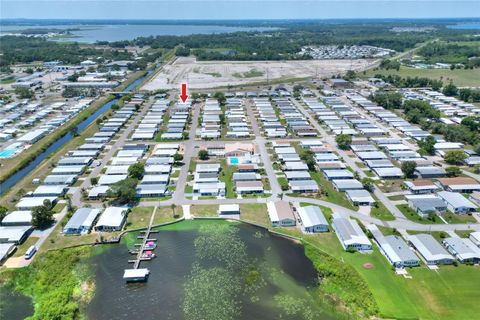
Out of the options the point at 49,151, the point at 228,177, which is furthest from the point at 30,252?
the point at 49,151

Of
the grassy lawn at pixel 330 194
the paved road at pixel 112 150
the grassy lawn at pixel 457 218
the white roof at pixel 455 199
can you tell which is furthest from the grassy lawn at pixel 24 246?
the white roof at pixel 455 199

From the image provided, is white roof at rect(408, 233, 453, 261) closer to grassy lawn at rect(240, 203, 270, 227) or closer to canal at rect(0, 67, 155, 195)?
grassy lawn at rect(240, 203, 270, 227)

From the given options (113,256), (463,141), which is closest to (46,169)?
(113,256)

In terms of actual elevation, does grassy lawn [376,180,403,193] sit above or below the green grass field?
above

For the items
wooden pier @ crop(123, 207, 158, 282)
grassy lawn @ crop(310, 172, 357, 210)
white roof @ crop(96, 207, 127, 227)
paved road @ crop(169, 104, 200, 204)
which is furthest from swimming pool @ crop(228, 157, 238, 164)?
white roof @ crop(96, 207, 127, 227)

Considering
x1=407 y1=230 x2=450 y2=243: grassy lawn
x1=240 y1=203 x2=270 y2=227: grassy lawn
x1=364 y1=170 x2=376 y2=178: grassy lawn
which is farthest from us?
x1=364 y1=170 x2=376 y2=178: grassy lawn

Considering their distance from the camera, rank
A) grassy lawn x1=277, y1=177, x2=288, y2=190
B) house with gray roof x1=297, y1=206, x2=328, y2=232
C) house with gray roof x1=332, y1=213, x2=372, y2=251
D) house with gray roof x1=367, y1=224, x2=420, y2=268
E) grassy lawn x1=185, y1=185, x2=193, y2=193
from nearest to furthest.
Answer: house with gray roof x1=367, y1=224, x2=420, y2=268 → house with gray roof x1=332, y1=213, x2=372, y2=251 → house with gray roof x1=297, y1=206, x2=328, y2=232 → grassy lawn x1=185, y1=185, x2=193, y2=193 → grassy lawn x1=277, y1=177, x2=288, y2=190

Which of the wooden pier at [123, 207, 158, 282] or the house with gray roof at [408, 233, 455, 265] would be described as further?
the house with gray roof at [408, 233, 455, 265]
